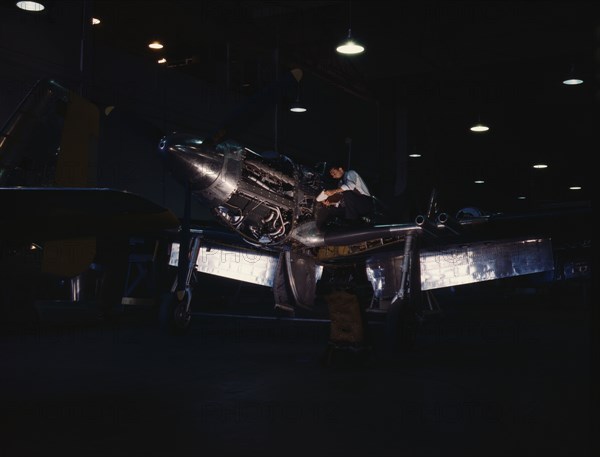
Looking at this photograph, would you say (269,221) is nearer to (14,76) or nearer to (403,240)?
(403,240)

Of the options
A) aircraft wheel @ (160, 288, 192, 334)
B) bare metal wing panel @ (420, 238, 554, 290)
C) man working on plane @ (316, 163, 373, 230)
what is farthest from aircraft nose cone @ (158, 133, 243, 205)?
bare metal wing panel @ (420, 238, 554, 290)

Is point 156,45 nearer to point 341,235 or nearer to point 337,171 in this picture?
point 337,171

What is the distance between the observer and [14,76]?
12.0 meters

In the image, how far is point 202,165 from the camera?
7969 mm

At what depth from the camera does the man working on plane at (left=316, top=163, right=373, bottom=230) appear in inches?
339

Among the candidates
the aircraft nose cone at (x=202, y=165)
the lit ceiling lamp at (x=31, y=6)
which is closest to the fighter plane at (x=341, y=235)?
the aircraft nose cone at (x=202, y=165)

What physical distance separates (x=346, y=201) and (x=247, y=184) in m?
1.40

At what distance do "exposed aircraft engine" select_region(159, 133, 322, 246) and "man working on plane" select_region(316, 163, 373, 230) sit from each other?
0.61 ft

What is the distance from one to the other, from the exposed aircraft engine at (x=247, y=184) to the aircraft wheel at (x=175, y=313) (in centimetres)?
163

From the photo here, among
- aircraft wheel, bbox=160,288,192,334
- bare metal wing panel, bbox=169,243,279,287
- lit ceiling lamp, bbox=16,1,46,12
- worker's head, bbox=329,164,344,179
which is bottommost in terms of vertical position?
aircraft wheel, bbox=160,288,192,334

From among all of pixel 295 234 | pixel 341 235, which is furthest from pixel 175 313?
pixel 341 235

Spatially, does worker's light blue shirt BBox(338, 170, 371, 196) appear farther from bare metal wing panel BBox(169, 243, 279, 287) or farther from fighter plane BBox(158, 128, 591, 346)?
bare metal wing panel BBox(169, 243, 279, 287)

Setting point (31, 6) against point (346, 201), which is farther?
point (31, 6)

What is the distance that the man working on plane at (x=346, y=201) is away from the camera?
860 centimetres
